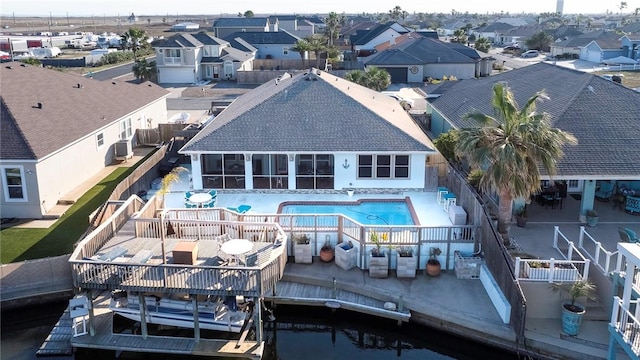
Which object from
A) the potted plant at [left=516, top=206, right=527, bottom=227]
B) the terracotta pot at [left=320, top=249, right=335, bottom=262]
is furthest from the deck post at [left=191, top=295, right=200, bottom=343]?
the potted plant at [left=516, top=206, right=527, bottom=227]

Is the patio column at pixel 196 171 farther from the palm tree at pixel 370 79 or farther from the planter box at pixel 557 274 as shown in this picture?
the palm tree at pixel 370 79

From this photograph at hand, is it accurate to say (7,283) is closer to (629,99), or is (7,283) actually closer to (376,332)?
(376,332)

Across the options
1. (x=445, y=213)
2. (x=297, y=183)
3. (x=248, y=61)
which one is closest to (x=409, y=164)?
(x=445, y=213)

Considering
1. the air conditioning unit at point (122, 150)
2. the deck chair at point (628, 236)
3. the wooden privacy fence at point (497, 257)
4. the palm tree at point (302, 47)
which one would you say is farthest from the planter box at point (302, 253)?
the palm tree at point (302, 47)

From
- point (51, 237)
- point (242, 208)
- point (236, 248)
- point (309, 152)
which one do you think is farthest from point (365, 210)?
point (51, 237)

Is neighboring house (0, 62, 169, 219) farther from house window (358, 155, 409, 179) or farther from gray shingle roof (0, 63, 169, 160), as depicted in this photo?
house window (358, 155, 409, 179)

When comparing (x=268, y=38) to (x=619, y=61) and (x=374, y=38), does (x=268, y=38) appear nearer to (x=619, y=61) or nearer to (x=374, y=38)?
(x=374, y=38)

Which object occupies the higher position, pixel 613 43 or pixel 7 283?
pixel 613 43
